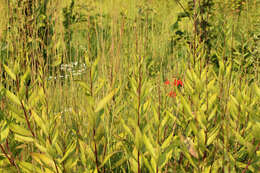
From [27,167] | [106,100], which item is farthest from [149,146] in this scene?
[27,167]

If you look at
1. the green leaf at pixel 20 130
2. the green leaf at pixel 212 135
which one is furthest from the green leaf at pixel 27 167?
the green leaf at pixel 212 135

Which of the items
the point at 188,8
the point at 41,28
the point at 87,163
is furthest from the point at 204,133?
the point at 41,28

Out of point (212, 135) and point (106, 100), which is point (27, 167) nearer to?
point (106, 100)

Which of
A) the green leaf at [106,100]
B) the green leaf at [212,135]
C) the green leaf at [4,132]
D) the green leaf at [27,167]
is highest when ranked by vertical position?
the green leaf at [106,100]

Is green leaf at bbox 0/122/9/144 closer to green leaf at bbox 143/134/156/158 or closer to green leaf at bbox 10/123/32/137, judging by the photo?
green leaf at bbox 10/123/32/137

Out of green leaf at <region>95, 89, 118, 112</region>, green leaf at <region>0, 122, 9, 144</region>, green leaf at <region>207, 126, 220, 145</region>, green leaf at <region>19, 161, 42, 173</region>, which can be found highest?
green leaf at <region>95, 89, 118, 112</region>

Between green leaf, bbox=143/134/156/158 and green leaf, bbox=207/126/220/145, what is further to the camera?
green leaf, bbox=207/126/220/145

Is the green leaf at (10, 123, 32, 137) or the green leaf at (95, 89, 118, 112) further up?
the green leaf at (95, 89, 118, 112)

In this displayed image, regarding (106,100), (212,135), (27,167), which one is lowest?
(27,167)

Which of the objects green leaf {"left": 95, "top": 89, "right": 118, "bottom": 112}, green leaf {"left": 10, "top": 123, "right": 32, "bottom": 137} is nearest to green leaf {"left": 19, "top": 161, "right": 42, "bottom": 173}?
green leaf {"left": 10, "top": 123, "right": 32, "bottom": 137}

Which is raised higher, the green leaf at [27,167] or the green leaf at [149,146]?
the green leaf at [149,146]

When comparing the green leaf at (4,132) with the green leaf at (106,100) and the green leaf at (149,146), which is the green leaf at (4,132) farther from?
the green leaf at (149,146)

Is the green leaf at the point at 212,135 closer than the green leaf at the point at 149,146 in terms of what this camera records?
No

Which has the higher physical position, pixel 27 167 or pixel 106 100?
pixel 106 100
